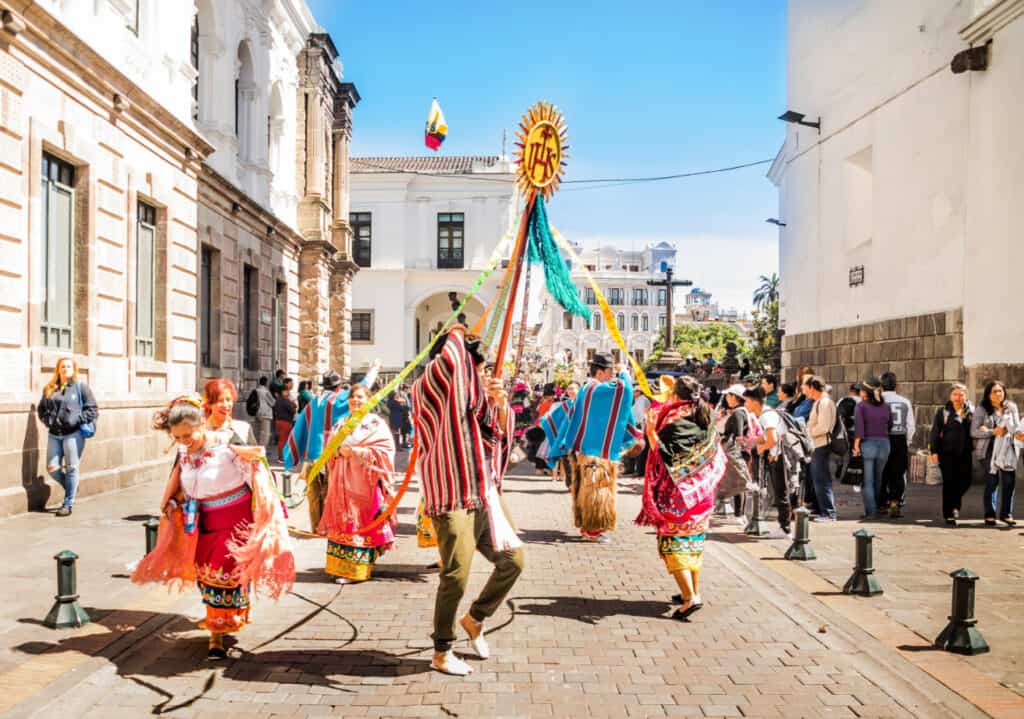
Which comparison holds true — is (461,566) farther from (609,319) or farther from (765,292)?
(765,292)

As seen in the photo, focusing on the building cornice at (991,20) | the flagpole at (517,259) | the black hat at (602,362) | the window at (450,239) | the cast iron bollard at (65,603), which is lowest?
the cast iron bollard at (65,603)

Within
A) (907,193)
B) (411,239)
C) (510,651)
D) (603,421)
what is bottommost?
(510,651)

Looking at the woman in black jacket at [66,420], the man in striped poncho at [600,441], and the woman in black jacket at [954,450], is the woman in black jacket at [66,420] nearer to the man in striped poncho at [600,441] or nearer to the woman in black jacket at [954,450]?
the man in striped poncho at [600,441]

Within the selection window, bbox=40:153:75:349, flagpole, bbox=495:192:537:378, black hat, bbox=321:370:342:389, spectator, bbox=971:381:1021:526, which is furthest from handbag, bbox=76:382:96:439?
spectator, bbox=971:381:1021:526

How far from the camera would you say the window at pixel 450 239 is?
45938 millimetres

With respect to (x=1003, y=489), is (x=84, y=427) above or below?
above

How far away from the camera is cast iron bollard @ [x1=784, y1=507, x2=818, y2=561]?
8.77 metres

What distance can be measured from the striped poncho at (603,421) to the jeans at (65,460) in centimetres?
540

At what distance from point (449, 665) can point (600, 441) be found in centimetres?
463

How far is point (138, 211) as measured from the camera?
1444cm

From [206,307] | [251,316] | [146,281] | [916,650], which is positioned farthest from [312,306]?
[916,650]

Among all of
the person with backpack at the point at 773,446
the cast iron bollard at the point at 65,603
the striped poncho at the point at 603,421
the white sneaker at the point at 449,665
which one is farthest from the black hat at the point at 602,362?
the cast iron bollard at the point at 65,603

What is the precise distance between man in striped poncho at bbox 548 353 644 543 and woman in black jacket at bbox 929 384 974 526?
4.08 meters

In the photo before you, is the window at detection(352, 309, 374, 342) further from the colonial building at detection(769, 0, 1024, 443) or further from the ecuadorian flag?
the colonial building at detection(769, 0, 1024, 443)
